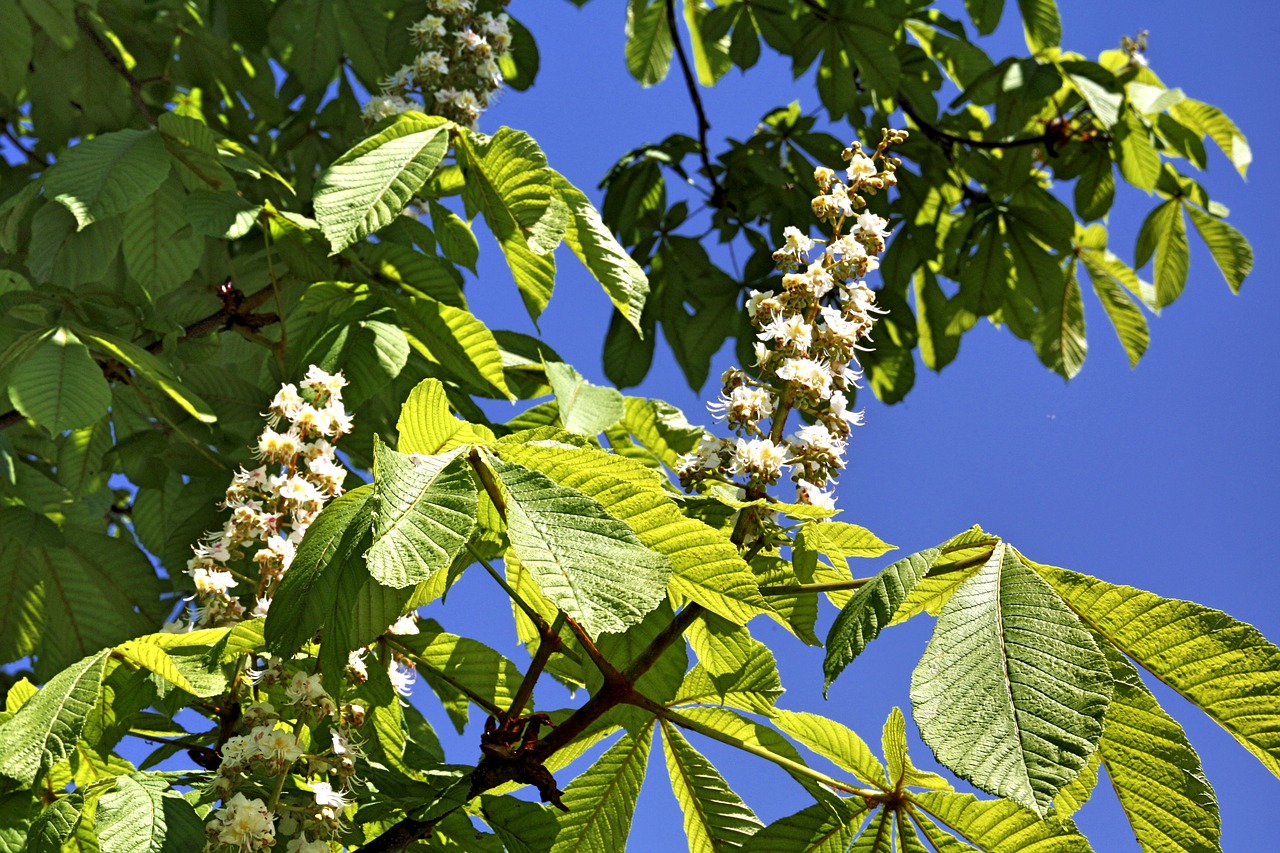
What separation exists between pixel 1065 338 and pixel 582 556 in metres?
3.46

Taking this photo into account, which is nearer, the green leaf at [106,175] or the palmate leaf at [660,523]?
the palmate leaf at [660,523]

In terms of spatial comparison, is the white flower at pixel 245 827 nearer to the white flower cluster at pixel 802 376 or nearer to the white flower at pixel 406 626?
the white flower at pixel 406 626

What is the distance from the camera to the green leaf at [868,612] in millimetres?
885

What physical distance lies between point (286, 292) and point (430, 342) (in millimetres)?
765

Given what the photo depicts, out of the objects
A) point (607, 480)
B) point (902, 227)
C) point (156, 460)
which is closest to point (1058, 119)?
point (902, 227)

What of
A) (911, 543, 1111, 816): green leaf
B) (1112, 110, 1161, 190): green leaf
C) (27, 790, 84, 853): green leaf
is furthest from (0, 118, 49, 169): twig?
(911, 543, 1111, 816): green leaf

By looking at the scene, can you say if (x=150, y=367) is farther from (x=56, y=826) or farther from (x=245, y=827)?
(x=245, y=827)

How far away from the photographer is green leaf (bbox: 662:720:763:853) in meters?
1.19

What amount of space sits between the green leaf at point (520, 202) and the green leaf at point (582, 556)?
0.68m

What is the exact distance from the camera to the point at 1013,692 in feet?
2.64

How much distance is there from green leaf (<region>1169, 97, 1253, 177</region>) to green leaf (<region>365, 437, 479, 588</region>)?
3.11 meters

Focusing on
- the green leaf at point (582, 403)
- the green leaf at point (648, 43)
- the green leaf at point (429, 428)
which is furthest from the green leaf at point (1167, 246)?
the green leaf at point (429, 428)

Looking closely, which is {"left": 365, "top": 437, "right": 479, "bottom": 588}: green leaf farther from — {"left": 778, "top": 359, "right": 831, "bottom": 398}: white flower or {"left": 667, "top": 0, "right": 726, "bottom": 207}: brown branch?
{"left": 667, "top": 0, "right": 726, "bottom": 207}: brown branch

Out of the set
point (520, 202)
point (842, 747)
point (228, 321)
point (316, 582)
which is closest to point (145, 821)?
point (316, 582)
